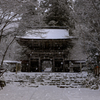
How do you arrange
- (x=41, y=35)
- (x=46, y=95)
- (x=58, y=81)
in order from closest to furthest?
(x=46, y=95), (x=58, y=81), (x=41, y=35)

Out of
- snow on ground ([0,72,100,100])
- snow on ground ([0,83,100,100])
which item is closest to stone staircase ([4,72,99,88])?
snow on ground ([0,72,100,100])

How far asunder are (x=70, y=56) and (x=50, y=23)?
20.5 ft

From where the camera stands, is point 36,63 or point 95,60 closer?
point 95,60

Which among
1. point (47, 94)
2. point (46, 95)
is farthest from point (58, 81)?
point (46, 95)

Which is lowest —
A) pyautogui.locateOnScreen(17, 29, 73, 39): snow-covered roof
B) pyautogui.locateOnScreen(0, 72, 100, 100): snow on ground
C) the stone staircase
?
the stone staircase

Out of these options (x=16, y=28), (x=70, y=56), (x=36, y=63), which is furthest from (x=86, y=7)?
(x=70, y=56)

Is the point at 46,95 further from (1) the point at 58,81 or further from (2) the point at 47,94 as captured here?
(1) the point at 58,81

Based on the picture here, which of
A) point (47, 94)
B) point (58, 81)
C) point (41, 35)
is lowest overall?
point (58, 81)

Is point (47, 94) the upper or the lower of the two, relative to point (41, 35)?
lower

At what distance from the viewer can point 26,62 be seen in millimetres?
12477

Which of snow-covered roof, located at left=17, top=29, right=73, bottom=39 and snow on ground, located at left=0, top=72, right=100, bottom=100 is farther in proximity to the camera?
snow-covered roof, located at left=17, top=29, right=73, bottom=39

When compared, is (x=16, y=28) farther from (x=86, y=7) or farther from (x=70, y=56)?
(x=70, y=56)

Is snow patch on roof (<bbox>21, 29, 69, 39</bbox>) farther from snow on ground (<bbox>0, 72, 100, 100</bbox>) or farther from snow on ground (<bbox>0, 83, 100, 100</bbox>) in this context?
snow on ground (<bbox>0, 83, 100, 100</bbox>)

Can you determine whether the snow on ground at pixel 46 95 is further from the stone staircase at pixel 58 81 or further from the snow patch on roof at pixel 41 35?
the snow patch on roof at pixel 41 35
